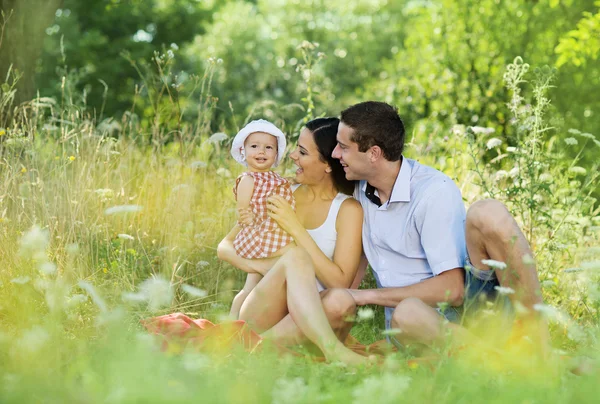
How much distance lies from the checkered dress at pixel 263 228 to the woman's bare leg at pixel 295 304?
25 centimetres

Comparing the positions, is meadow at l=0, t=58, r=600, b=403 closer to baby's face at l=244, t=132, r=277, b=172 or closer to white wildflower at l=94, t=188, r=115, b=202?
white wildflower at l=94, t=188, r=115, b=202

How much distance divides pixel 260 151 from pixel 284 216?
41 centimetres

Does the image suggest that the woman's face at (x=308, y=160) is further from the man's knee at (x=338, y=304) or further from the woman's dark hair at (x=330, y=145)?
the man's knee at (x=338, y=304)

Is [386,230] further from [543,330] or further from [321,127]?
[543,330]

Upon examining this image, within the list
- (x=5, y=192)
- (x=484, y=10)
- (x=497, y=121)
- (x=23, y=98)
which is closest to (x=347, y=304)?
(x=5, y=192)

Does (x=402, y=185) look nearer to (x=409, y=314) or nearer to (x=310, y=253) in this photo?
(x=310, y=253)

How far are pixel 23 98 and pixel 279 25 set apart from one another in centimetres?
2416

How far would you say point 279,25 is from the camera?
29.5m

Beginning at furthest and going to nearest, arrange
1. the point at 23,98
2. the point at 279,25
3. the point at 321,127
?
the point at 279,25, the point at 23,98, the point at 321,127

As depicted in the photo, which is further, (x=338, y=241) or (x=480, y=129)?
(x=480, y=129)

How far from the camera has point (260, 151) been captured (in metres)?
3.89

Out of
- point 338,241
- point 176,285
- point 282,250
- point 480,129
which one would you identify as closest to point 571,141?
point 480,129

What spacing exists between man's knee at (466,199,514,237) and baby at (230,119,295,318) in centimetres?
102

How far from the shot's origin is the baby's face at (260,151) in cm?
391
